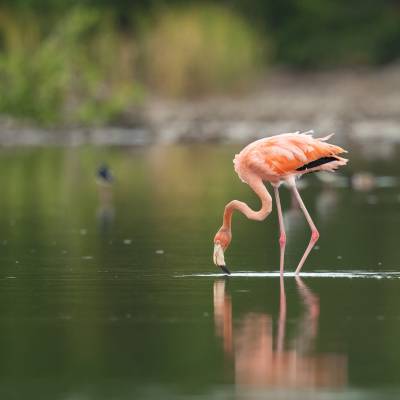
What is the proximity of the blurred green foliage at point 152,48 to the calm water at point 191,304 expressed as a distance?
25.0 meters

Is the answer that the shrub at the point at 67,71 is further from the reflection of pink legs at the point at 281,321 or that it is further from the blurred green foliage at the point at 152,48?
the reflection of pink legs at the point at 281,321

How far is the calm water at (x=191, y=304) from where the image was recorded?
8.23 metres

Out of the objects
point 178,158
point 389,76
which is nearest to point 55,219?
point 178,158

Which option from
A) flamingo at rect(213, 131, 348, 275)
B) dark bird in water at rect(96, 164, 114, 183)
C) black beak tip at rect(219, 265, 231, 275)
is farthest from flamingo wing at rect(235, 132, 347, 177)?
dark bird in water at rect(96, 164, 114, 183)

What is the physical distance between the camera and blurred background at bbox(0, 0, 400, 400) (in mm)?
8773

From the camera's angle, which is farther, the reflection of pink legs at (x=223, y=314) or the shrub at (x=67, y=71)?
the shrub at (x=67, y=71)

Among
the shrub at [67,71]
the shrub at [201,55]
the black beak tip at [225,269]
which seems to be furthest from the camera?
the shrub at [201,55]

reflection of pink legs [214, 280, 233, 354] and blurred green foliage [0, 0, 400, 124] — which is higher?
blurred green foliage [0, 0, 400, 124]

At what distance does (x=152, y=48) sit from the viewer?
50.1 metres

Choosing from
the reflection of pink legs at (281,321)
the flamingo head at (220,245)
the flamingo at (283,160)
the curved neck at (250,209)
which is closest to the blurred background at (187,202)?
the reflection of pink legs at (281,321)

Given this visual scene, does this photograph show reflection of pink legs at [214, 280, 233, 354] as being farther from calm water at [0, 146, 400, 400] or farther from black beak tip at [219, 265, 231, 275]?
black beak tip at [219, 265, 231, 275]

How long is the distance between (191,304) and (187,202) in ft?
37.0

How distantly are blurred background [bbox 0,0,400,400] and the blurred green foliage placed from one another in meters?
0.07

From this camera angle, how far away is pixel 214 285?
12.2m
